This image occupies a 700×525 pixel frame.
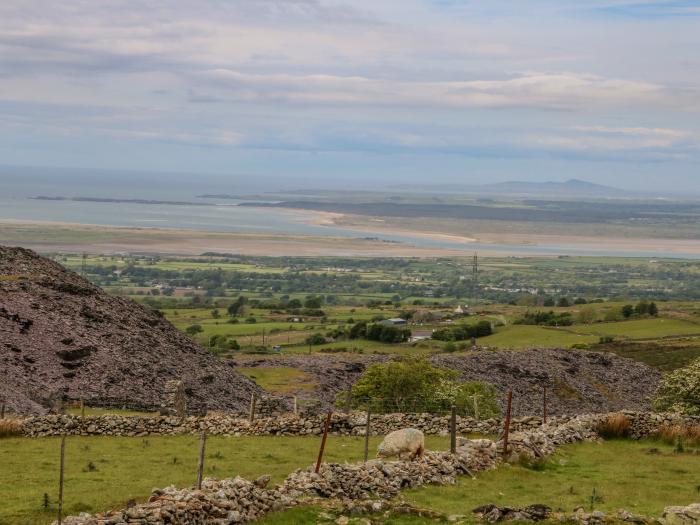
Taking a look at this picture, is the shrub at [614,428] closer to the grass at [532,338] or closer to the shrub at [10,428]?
the shrub at [10,428]

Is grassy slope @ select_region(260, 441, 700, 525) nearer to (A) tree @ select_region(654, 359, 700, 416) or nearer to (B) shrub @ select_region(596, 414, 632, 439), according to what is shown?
(B) shrub @ select_region(596, 414, 632, 439)

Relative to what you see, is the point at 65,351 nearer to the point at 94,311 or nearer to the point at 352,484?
the point at 94,311

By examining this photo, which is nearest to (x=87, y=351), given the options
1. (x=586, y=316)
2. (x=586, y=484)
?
(x=586, y=484)

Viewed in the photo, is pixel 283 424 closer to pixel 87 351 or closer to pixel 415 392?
pixel 415 392

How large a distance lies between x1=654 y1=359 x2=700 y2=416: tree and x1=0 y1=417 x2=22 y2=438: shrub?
75.2ft

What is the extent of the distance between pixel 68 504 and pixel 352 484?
17.3 feet

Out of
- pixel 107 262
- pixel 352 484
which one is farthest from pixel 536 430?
pixel 107 262

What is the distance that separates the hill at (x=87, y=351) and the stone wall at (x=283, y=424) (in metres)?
5.53

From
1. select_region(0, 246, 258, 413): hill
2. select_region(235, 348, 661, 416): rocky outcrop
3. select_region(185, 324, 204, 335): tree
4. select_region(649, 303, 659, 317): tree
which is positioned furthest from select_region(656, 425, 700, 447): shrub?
select_region(649, 303, 659, 317): tree

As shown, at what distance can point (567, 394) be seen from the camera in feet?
185

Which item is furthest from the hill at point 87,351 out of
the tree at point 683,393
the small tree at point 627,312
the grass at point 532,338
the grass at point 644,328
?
the small tree at point 627,312

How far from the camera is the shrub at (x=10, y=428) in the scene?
26844 mm

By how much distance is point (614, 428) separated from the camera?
28.5 m

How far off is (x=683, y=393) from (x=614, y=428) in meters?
10.7
